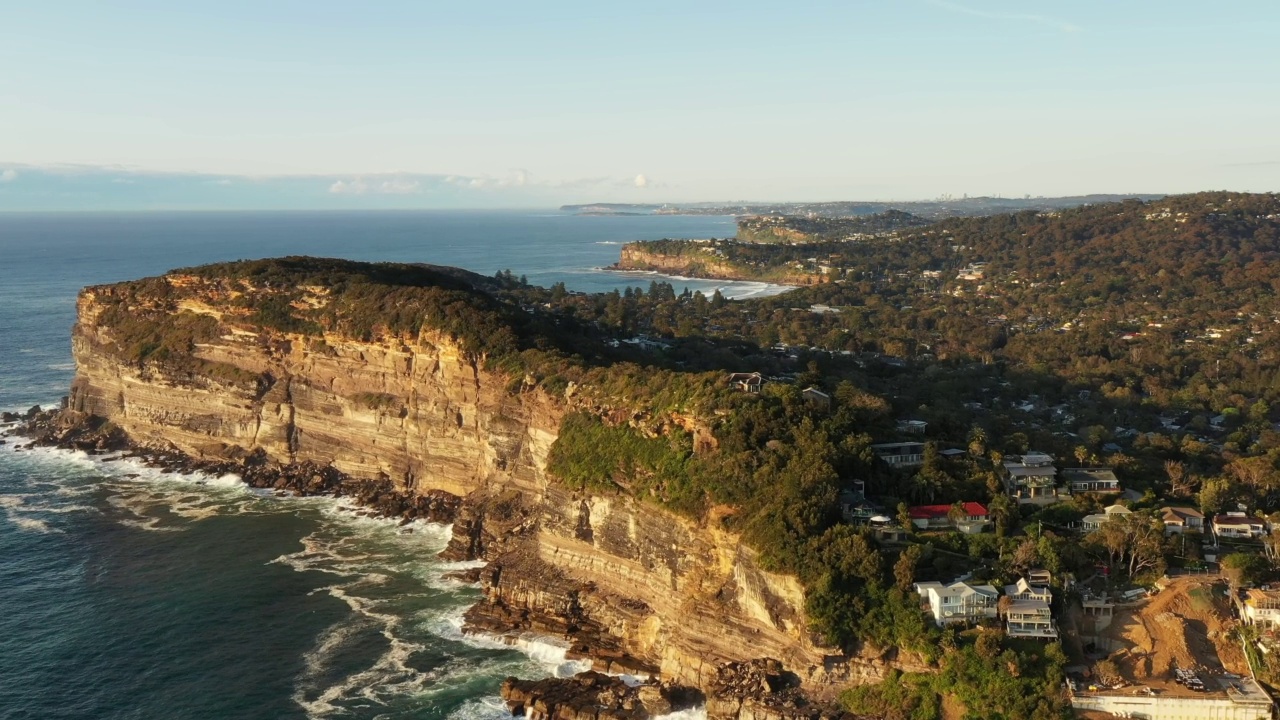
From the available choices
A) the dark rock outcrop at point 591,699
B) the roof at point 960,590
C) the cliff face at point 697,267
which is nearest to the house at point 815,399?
the roof at point 960,590

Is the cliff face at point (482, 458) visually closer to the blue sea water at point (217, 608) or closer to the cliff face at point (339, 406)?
the cliff face at point (339, 406)

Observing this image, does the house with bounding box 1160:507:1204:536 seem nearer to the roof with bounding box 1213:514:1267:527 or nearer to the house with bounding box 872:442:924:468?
the roof with bounding box 1213:514:1267:527

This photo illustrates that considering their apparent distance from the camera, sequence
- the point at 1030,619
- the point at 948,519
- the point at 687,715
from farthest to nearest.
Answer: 1. the point at 948,519
2. the point at 687,715
3. the point at 1030,619

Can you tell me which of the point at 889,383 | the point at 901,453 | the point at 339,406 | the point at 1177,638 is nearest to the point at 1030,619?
the point at 1177,638

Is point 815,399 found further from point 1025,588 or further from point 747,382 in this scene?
point 1025,588

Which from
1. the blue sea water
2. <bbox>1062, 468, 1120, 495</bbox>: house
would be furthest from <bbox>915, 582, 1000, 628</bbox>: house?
the blue sea water

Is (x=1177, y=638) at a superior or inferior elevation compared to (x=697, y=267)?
inferior

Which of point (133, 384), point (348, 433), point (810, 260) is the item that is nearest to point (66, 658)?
point (348, 433)
